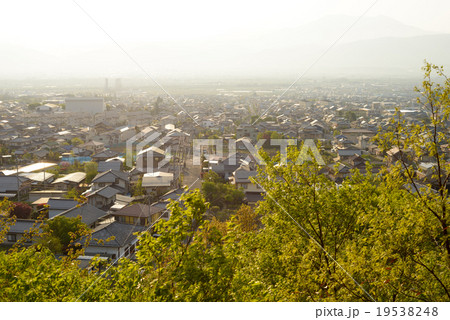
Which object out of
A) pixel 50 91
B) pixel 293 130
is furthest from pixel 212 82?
pixel 50 91

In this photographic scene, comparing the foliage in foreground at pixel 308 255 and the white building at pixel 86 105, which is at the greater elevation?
the white building at pixel 86 105

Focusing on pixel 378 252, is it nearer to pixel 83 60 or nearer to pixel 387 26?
pixel 387 26

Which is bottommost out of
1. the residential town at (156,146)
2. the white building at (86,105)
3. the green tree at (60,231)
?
the green tree at (60,231)

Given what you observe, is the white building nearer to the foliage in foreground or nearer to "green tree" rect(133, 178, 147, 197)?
"green tree" rect(133, 178, 147, 197)

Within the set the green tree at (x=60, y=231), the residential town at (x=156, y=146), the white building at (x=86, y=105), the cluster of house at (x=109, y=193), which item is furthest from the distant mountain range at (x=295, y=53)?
the white building at (x=86, y=105)

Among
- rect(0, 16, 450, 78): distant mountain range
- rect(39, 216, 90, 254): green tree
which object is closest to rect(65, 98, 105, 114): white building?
rect(0, 16, 450, 78): distant mountain range

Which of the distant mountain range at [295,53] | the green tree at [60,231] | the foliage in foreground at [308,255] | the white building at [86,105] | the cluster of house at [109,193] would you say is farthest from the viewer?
the white building at [86,105]

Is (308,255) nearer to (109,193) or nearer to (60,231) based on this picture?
(60,231)

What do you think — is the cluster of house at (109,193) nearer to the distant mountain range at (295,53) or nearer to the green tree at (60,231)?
the green tree at (60,231)
